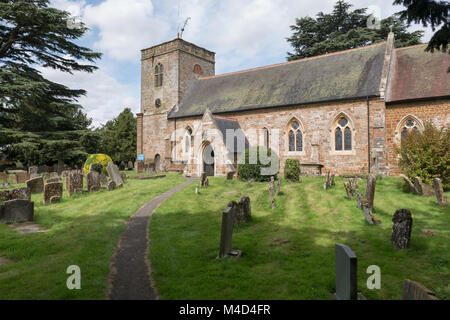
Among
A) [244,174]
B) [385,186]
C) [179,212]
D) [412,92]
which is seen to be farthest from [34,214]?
[412,92]

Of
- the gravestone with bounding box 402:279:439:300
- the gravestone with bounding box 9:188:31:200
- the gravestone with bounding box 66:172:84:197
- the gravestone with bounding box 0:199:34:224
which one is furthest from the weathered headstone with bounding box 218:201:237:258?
the gravestone with bounding box 66:172:84:197

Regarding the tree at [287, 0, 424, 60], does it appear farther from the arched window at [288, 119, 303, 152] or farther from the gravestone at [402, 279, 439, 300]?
the gravestone at [402, 279, 439, 300]

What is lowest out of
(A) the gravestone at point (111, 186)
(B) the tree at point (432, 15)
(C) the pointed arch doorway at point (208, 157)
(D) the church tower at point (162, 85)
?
(A) the gravestone at point (111, 186)

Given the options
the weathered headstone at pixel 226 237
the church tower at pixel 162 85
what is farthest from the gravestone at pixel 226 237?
the church tower at pixel 162 85

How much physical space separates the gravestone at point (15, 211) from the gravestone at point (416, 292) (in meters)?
10.9

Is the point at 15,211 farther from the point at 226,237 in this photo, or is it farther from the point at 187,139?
the point at 187,139

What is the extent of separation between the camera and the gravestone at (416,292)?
363 cm

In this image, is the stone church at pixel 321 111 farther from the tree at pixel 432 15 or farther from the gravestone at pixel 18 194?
the gravestone at pixel 18 194

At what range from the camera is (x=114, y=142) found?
4266cm

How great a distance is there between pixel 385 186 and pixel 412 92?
7.97 m

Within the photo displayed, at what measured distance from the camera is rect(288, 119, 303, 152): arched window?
2278 centimetres

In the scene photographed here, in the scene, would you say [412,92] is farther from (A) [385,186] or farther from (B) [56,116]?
(B) [56,116]

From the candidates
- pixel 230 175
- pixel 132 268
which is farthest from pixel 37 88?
pixel 132 268

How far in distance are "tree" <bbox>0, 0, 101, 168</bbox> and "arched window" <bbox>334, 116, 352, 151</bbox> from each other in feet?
67.2
